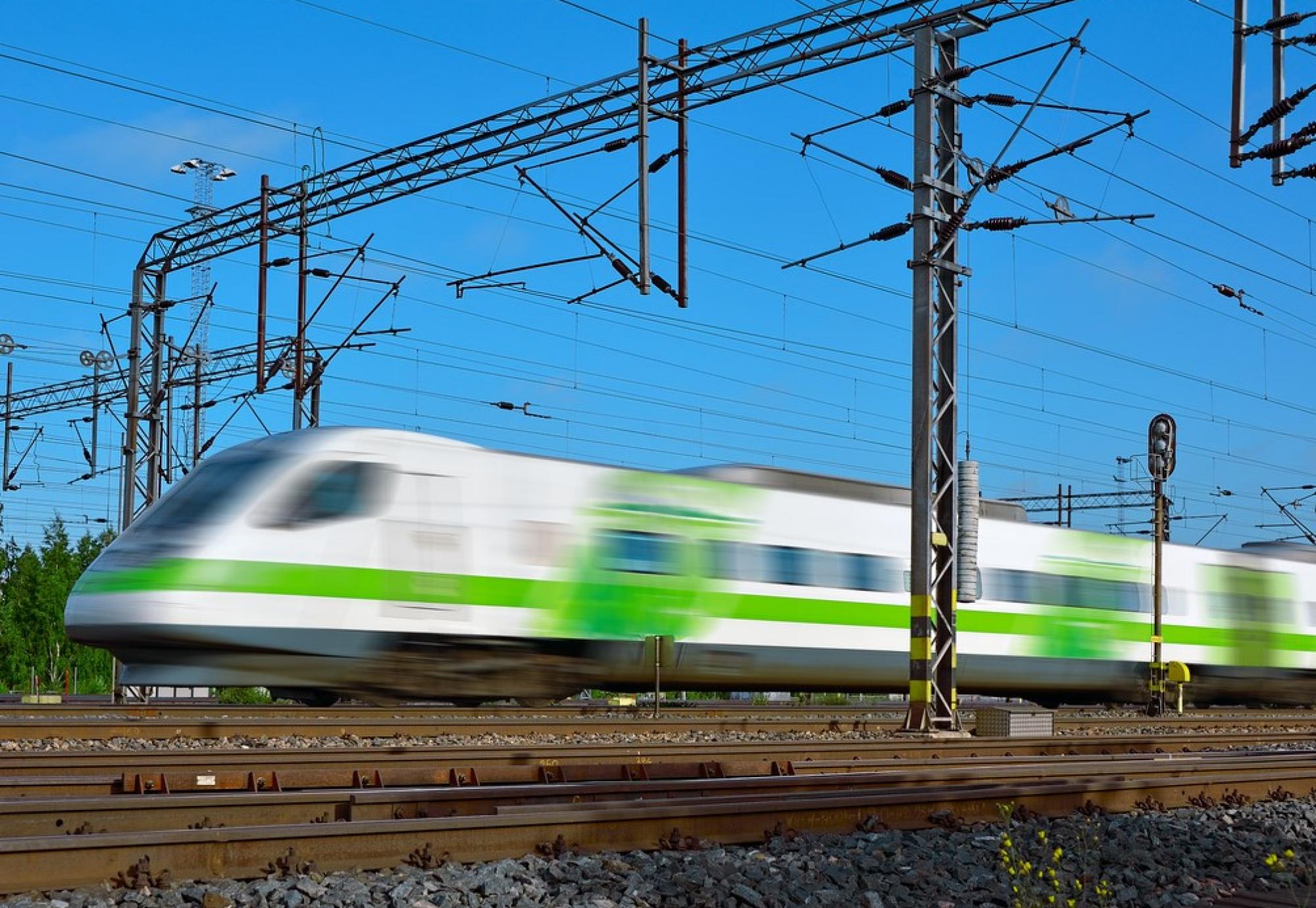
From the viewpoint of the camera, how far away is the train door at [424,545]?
18109 mm

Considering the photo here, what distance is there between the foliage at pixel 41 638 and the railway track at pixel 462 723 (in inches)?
881

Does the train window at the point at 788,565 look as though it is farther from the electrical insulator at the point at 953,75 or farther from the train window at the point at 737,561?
the electrical insulator at the point at 953,75

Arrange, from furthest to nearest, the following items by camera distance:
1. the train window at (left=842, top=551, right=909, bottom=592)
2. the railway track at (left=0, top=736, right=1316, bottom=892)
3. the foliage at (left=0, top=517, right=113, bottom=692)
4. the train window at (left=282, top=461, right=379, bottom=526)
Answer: the foliage at (left=0, top=517, right=113, bottom=692) < the train window at (left=842, top=551, right=909, bottom=592) < the train window at (left=282, top=461, right=379, bottom=526) < the railway track at (left=0, top=736, right=1316, bottom=892)

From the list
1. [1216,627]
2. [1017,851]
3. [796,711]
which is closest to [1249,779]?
[1017,851]

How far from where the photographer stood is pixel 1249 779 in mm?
11367

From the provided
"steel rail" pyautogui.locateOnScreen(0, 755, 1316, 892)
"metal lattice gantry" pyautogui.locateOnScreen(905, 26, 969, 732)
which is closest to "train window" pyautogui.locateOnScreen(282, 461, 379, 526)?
"metal lattice gantry" pyautogui.locateOnScreen(905, 26, 969, 732)

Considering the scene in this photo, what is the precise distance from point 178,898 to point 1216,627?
27253 millimetres

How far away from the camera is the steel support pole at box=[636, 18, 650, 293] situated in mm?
18609

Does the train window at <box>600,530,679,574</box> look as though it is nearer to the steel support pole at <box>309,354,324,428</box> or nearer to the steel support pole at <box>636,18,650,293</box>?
the steel support pole at <box>636,18,650,293</box>

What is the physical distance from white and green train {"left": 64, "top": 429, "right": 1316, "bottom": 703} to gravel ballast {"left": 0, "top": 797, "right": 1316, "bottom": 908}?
33.8ft

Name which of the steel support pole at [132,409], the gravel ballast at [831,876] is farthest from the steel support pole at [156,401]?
the gravel ballast at [831,876]

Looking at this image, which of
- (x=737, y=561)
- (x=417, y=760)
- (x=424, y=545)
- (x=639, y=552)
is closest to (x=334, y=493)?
(x=424, y=545)

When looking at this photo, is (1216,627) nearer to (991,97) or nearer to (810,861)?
(991,97)

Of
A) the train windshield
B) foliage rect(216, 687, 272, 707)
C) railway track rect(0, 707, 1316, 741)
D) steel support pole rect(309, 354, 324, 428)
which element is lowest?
foliage rect(216, 687, 272, 707)
